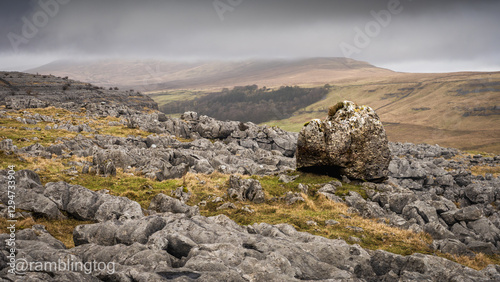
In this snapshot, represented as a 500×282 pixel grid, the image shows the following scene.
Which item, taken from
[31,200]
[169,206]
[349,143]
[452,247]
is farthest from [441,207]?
[31,200]

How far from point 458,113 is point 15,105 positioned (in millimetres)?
249825

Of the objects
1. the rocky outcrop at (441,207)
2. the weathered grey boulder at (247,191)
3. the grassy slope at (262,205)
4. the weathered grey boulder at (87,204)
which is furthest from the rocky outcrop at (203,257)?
the weathered grey boulder at (247,191)

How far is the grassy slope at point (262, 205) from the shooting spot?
16.3 meters

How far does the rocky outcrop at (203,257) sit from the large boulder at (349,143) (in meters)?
17.9

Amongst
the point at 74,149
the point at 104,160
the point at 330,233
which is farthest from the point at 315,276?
the point at 74,149

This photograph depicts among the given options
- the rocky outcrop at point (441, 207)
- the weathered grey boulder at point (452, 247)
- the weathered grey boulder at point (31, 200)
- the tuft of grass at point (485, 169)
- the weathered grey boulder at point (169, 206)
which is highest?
the weathered grey boulder at point (31, 200)

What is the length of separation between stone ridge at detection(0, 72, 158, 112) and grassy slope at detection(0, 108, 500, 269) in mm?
66751

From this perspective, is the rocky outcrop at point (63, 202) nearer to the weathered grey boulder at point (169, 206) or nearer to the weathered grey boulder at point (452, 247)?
the weathered grey boulder at point (169, 206)

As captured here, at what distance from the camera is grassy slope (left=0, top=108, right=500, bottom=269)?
16266 millimetres

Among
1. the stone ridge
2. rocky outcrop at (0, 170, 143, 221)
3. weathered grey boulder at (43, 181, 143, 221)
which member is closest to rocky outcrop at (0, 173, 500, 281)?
weathered grey boulder at (43, 181, 143, 221)

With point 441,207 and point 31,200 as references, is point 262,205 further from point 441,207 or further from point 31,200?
point 31,200

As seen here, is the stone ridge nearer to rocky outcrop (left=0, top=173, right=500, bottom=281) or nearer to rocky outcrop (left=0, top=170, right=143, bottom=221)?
rocky outcrop (left=0, top=170, right=143, bottom=221)

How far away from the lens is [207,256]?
1019 cm

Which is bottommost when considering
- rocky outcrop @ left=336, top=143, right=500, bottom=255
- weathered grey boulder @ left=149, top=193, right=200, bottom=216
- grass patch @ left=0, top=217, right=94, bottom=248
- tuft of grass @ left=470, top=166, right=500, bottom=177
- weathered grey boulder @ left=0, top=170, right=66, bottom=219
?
tuft of grass @ left=470, top=166, right=500, bottom=177
